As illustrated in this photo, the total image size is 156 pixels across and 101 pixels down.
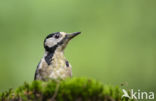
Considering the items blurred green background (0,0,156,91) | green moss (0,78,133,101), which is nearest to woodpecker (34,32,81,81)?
green moss (0,78,133,101)

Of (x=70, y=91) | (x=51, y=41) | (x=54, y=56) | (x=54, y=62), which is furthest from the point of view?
(x=51, y=41)

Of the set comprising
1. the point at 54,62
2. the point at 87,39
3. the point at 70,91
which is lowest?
the point at 70,91

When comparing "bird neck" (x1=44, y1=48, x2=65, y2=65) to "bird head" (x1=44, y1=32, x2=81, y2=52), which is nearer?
"bird neck" (x1=44, y1=48, x2=65, y2=65)

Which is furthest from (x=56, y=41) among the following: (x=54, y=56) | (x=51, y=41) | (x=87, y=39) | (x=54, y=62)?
(x=87, y=39)

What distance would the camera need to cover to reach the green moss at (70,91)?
4723mm

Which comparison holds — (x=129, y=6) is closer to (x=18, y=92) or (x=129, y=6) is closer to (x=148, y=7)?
(x=148, y=7)

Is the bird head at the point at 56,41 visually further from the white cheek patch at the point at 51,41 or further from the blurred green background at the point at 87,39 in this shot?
the blurred green background at the point at 87,39

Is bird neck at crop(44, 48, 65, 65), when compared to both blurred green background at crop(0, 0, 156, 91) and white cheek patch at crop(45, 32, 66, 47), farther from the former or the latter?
blurred green background at crop(0, 0, 156, 91)

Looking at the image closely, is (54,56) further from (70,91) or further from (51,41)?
(70,91)

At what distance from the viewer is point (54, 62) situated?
6352mm

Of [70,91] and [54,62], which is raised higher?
[54,62]

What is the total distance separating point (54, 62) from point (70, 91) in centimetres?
166

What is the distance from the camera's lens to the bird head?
675cm

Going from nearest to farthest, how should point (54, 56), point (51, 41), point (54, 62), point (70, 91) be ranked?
point (70, 91) < point (54, 62) < point (54, 56) < point (51, 41)
